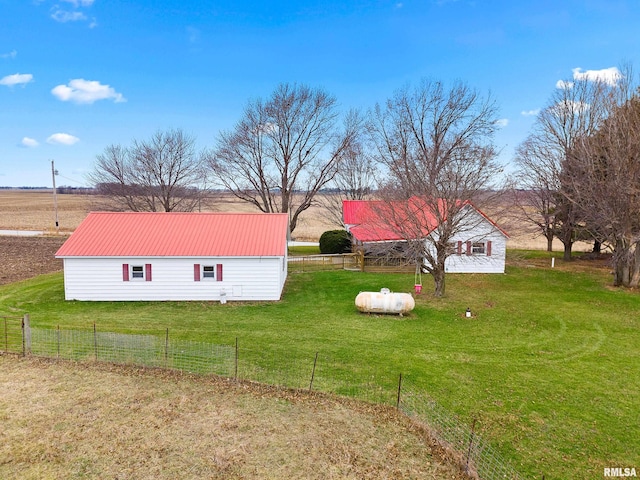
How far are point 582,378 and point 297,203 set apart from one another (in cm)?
3626

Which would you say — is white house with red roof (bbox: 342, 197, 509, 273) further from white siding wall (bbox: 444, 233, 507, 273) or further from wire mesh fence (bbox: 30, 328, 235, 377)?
wire mesh fence (bbox: 30, 328, 235, 377)

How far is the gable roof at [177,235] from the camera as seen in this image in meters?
21.5

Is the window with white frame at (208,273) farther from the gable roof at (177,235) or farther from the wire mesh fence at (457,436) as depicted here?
the wire mesh fence at (457,436)

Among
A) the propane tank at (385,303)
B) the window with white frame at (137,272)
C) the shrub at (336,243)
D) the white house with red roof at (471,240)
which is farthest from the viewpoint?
the shrub at (336,243)

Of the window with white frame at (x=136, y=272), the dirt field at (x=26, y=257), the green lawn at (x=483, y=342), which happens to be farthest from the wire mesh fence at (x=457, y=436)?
the dirt field at (x=26, y=257)

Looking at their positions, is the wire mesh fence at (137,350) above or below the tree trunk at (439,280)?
below

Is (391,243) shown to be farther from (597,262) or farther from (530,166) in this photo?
(597,262)

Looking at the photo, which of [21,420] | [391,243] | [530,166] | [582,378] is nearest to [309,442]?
[21,420]

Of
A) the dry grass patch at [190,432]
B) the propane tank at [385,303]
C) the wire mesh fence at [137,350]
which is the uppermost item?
the propane tank at [385,303]

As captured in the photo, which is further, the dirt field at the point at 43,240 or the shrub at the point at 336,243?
the shrub at the point at 336,243

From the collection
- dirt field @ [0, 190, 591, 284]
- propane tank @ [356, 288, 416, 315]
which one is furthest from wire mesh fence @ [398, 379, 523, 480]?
dirt field @ [0, 190, 591, 284]

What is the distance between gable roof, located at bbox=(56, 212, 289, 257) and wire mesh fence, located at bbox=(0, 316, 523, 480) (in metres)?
6.36

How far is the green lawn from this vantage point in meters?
9.76

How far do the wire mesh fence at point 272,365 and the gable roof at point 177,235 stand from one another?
6.36 metres
